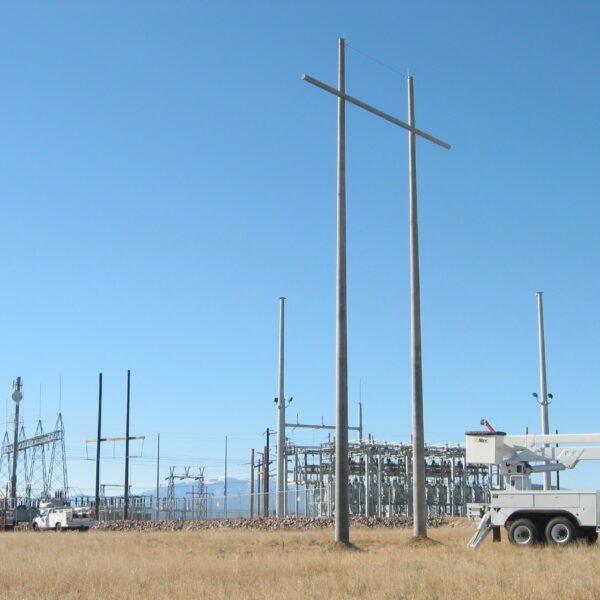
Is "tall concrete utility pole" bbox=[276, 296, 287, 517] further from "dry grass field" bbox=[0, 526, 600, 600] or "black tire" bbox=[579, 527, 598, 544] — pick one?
"black tire" bbox=[579, 527, 598, 544]

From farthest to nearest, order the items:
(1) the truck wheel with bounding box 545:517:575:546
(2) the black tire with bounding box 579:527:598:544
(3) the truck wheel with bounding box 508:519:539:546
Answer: (3) the truck wheel with bounding box 508:519:539:546, (2) the black tire with bounding box 579:527:598:544, (1) the truck wheel with bounding box 545:517:575:546

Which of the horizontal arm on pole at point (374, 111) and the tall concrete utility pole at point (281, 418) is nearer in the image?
the horizontal arm on pole at point (374, 111)

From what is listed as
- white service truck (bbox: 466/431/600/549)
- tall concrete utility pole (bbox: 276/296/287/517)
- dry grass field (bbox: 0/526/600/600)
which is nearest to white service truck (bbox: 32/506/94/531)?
tall concrete utility pole (bbox: 276/296/287/517)

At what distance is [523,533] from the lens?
22922 millimetres

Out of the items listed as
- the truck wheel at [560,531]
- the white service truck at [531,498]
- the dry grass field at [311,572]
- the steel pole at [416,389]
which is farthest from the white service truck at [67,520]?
the truck wheel at [560,531]

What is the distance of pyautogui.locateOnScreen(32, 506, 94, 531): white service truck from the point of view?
159 ft

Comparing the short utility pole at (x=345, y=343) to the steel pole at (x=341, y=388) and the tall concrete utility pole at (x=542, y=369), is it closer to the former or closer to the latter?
the steel pole at (x=341, y=388)

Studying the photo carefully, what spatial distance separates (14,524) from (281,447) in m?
17.0

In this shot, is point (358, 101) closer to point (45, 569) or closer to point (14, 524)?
point (45, 569)

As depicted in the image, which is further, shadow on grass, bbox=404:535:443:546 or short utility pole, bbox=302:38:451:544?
shadow on grass, bbox=404:535:443:546

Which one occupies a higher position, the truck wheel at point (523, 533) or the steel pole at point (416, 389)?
the steel pole at point (416, 389)

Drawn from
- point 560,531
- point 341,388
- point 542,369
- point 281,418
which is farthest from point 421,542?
point 281,418

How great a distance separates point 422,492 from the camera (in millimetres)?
25578

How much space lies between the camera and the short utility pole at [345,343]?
2359 cm
